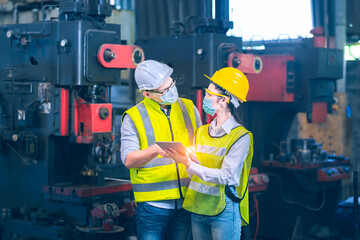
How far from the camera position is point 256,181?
5.33 m

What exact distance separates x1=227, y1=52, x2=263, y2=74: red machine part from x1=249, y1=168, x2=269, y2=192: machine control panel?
2.84 ft

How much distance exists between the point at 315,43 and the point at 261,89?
68cm

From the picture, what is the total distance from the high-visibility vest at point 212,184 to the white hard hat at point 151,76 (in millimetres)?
328

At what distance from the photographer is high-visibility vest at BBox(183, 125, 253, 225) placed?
9.75ft

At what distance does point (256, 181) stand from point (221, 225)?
7.96ft

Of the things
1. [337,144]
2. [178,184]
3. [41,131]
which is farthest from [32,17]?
[178,184]

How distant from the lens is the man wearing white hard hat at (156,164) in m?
3.09

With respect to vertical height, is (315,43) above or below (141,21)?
below

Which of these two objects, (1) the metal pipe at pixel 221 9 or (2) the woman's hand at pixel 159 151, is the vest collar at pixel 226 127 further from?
(1) the metal pipe at pixel 221 9

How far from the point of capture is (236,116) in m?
3.10

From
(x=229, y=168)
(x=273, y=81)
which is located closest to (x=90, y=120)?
(x=229, y=168)

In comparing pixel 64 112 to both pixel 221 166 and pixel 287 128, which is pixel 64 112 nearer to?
pixel 221 166

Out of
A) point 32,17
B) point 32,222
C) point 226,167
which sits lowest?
point 32,222

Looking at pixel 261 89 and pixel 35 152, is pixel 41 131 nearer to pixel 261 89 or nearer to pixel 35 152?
pixel 35 152
